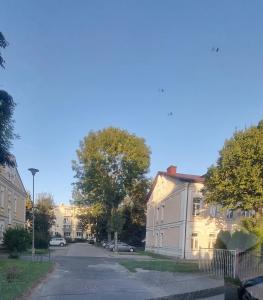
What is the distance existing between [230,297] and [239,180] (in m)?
19.3

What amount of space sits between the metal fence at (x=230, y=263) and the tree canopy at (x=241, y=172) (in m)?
3.43

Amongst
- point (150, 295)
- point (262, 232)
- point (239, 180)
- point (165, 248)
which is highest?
point (239, 180)

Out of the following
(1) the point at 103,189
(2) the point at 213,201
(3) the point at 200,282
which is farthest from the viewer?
(1) the point at 103,189

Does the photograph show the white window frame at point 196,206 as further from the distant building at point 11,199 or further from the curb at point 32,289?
the curb at point 32,289

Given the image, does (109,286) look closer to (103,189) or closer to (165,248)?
(165,248)

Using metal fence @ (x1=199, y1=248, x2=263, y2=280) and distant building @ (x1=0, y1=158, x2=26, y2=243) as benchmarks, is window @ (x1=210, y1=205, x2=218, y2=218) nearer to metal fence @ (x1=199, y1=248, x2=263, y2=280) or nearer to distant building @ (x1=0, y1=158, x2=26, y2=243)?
distant building @ (x1=0, y1=158, x2=26, y2=243)

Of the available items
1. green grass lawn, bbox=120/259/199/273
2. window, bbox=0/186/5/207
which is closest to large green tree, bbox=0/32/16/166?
green grass lawn, bbox=120/259/199/273

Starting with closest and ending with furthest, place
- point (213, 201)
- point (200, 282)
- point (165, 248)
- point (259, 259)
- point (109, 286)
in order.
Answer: point (109, 286), point (200, 282), point (259, 259), point (213, 201), point (165, 248)

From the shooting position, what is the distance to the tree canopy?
2448cm

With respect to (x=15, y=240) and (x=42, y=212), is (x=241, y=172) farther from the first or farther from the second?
(x=42, y=212)

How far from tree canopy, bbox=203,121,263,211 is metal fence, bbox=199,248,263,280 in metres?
3.43

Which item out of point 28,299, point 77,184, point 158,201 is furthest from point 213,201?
point 77,184

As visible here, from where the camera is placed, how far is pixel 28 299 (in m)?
12.6

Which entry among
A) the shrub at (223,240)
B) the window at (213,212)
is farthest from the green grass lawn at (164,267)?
the window at (213,212)
